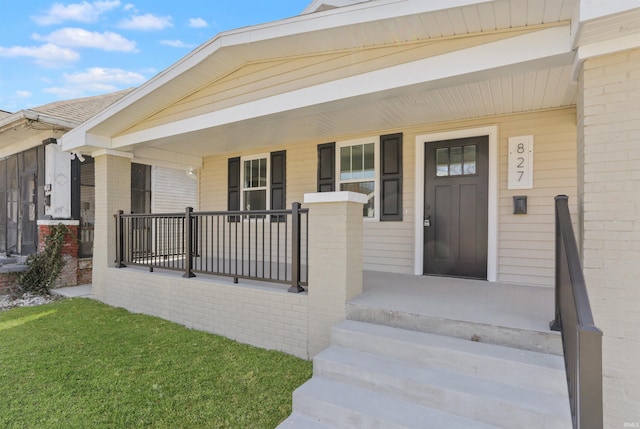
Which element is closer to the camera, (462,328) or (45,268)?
(462,328)

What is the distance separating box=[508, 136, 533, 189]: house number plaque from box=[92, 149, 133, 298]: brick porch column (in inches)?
247

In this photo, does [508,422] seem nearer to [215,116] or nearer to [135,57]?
[215,116]

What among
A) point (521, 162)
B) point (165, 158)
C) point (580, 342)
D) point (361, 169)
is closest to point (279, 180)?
point (361, 169)

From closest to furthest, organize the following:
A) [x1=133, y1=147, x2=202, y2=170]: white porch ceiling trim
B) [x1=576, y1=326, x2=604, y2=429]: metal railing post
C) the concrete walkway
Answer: [x1=576, y1=326, x2=604, y2=429]: metal railing post
the concrete walkway
[x1=133, y1=147, x2=202, y2=170]: white porch ceiling trim

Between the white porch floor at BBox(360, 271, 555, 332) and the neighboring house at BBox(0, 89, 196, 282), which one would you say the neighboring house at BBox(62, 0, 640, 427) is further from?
the neighboring house at BBox(0, 89, 196, 282)

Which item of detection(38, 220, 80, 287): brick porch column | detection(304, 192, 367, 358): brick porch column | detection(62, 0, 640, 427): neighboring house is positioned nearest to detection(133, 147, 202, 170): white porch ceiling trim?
detection(62, 0, 640, 427): neighboring house

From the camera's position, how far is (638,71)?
221cm

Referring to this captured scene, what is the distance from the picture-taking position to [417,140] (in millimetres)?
4840

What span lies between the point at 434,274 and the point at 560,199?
2.64m

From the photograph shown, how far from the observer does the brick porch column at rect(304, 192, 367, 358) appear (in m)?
3.16

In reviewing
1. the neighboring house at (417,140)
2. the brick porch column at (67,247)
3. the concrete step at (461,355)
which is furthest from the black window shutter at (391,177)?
the brick porch column at (67,247)

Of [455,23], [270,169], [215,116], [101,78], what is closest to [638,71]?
[455,23]

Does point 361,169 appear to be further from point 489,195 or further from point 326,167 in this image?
point 489,195

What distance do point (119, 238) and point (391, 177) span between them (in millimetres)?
4723
